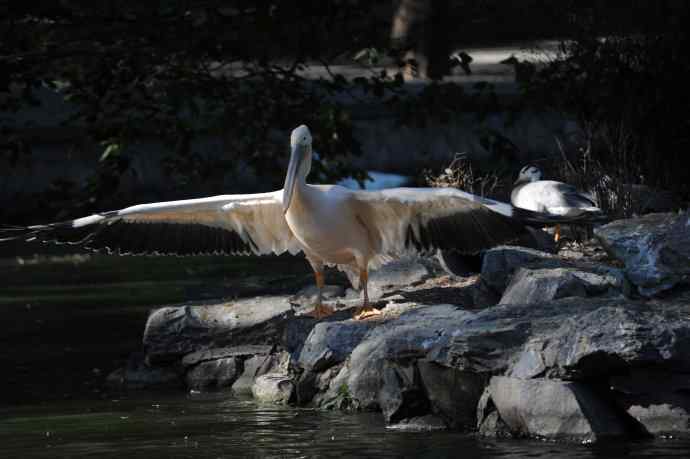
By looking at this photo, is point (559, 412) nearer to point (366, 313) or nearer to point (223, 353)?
point (366, 313)

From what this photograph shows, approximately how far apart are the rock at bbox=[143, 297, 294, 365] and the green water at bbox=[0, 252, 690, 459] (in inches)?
18.2

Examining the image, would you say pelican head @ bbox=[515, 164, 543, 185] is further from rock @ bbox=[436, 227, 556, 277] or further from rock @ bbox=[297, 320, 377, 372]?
rock @ bbox=[297, 320, 377, 372]

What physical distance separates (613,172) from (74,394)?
4.34m

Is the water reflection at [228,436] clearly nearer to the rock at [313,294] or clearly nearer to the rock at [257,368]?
the rock at [257,368]

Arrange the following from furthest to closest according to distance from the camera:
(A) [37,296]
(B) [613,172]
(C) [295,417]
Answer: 1. (A) [37,296]
2. (B) [613,172]
3. (C) [295,417]

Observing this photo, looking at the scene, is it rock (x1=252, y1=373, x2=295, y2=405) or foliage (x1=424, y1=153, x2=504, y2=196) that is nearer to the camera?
rock (x1=252, y1=373, x2=295, y2=405)

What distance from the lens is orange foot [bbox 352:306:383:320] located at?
8414 millimetres

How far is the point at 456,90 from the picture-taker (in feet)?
38.5

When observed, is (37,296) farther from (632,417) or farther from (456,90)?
(632,417)

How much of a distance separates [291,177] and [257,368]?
1.29m

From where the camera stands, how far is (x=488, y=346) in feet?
22.6

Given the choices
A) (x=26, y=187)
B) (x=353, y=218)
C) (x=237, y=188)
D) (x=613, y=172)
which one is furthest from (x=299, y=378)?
(x=26, y=187)

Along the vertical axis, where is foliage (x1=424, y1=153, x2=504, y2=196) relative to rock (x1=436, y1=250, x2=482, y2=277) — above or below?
above

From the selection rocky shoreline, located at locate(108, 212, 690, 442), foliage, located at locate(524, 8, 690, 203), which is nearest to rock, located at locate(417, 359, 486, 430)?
rocky shoreline, located at locate(108, 212, 690, 442)
